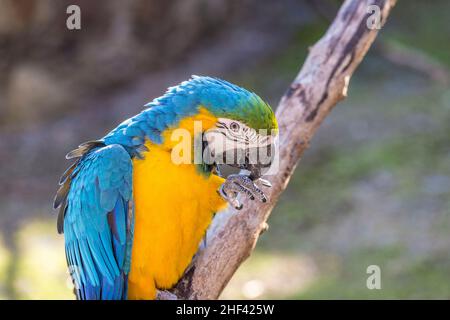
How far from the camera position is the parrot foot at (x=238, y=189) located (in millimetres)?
2746

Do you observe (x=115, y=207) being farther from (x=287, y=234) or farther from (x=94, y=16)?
(x=94, y=16)

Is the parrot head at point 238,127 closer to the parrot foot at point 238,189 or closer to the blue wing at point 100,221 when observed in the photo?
the parrot foot at point 238,189

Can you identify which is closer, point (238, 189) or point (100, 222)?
point (238, 189)

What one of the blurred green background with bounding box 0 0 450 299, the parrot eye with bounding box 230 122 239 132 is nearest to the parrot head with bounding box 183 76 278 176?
the parrot eye with bounding box 230 122 239 132

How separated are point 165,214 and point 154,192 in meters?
0.09

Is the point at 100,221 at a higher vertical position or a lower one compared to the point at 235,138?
lower

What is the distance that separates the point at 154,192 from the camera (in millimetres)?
2805

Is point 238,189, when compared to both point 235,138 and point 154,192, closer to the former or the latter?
point 235,138

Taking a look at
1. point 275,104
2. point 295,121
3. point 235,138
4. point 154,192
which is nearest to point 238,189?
point 235,138

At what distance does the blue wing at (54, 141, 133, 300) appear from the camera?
2.86 metres

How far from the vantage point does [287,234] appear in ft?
18.7

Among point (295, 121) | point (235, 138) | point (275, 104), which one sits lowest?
point (235, 138)

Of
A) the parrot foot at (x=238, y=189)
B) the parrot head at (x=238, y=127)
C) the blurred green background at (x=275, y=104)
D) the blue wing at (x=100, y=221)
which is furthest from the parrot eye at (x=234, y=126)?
the blurred green background at (x=275, y=104)
